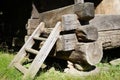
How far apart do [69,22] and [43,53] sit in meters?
0.76

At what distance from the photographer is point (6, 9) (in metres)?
9.16

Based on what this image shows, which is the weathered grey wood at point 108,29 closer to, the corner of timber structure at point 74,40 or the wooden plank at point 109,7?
the corner of timber structure at point 74,40

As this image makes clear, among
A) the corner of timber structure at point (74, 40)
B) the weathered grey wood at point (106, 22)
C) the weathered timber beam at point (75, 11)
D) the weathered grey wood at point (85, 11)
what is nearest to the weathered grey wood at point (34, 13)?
the weathered timber beam at point (75, 11)

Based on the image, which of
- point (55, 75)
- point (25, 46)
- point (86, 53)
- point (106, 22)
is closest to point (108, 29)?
point (106, 22)

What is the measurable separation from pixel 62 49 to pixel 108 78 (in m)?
0.99

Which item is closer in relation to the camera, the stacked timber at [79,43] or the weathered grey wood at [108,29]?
the stacked timber at [79,43]

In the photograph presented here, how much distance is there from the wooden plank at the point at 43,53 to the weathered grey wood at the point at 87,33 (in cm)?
42

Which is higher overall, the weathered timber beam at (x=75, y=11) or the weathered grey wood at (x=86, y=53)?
the weathered timber beam at (x=75, y=11)

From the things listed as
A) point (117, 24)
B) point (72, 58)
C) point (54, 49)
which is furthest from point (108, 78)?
point (117, 24)

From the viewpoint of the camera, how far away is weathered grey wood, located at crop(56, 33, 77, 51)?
4793 millimetres

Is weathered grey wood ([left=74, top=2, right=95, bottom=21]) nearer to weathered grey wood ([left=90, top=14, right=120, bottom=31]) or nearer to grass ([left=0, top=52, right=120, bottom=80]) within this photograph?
weathered grey wood ([left=90, top=14, right=120, bottom=31])

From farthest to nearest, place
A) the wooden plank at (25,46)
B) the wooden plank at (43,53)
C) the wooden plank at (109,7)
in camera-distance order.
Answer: the wooden plank at (109,7)
the wooden plank at (25,46)
the wooden plank at (43,53)

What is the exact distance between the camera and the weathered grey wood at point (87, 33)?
15.5 feet

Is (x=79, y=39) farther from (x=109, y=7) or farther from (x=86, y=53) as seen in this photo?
(x=109, y=7)
